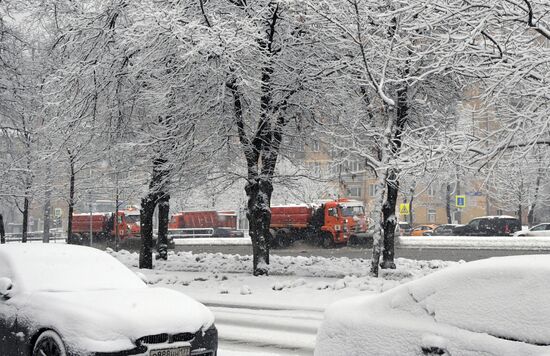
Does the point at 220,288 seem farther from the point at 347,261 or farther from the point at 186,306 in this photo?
the point at 186,306

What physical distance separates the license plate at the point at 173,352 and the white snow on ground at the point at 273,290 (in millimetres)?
2275

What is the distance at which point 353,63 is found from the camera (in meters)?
18.5

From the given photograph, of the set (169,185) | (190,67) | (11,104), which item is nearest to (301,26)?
(190,67)

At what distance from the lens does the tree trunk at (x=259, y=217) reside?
20.3 meters

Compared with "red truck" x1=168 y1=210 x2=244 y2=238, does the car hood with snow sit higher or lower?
lower

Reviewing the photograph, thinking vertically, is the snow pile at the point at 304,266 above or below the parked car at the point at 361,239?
below

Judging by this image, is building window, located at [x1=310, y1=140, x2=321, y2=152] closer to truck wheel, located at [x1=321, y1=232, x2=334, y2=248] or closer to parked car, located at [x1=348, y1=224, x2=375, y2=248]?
parked car, located at [x1=348, y1=224, x2=375, y2=248]

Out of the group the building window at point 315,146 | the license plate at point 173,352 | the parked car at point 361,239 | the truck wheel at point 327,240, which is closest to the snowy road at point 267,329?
the license plate at point 173,352

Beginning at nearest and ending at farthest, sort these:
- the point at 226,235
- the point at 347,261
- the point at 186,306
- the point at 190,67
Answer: the point at 186,306 → the point at 190,67 → the point at 347,261 → the point at 226,235

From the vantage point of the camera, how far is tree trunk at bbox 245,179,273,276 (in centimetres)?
2030

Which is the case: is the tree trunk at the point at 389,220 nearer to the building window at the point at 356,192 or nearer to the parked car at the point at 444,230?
the parked car at the point at 444,230

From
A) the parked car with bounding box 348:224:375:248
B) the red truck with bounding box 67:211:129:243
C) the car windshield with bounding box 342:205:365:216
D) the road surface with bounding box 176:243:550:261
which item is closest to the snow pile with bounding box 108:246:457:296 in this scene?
the road surface with bounding box 176:243:550:261

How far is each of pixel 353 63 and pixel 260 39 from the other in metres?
2.58

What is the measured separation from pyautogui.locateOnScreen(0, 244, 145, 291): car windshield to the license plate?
1396 millimetres
